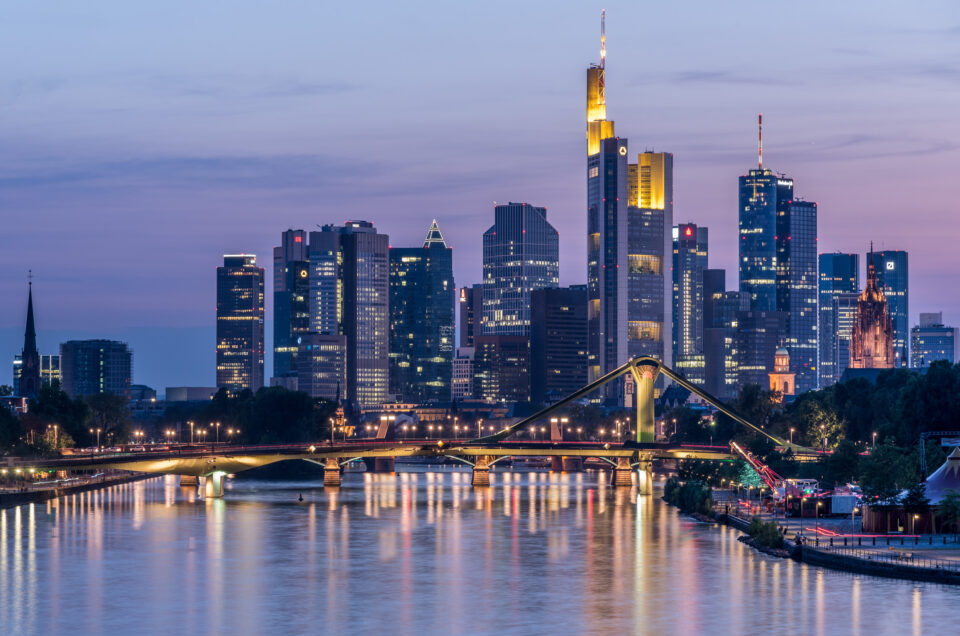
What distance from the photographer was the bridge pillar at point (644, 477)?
18650 centimetres

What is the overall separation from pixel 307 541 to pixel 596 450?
271 ft

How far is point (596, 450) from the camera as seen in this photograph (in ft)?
648

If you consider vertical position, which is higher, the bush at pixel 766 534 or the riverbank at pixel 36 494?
the bush at pixel 766 534

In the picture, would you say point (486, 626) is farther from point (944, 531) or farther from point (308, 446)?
point (308, 446)

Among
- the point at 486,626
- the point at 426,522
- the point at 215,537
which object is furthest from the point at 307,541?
the point at 486,626

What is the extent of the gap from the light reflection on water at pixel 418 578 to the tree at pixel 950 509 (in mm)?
10968

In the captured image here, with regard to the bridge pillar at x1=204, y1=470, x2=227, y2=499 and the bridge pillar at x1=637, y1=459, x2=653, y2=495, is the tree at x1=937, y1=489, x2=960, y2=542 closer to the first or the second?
the bridge pillar at x1=637, y1=459, x2=653, y2=495

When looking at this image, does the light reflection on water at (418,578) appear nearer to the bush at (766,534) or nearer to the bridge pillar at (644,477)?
the bush at (766,534)

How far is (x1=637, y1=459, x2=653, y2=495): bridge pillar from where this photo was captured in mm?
186500

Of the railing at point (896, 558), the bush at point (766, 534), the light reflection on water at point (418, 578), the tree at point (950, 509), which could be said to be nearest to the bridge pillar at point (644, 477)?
the light reflection on water at point (418, 578)

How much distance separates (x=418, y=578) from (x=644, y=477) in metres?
95.6

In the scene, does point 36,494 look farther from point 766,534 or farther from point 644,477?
point 766,534

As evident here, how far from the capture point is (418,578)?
96.6 metres

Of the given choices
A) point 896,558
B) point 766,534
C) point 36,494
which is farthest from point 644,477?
point 896,558
